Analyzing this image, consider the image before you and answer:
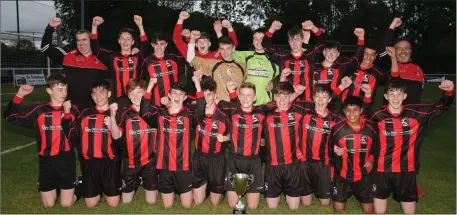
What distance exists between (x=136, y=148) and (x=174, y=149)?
462 mm

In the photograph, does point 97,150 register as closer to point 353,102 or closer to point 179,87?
point 179,87

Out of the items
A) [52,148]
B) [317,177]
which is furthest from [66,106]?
[317,177]

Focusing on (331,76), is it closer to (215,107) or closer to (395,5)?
(215,107)

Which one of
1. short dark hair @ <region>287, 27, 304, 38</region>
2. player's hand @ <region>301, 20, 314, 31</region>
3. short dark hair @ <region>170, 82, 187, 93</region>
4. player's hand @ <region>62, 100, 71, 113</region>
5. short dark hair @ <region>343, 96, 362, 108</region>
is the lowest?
player's hand @ <region>62, 100, 71, 113</region>

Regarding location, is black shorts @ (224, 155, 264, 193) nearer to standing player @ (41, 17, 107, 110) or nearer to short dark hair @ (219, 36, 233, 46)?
short dark hair @ (219, 36, 233, 46)

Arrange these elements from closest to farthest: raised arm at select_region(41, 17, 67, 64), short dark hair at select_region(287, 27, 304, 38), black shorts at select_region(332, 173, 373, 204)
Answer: black shorts at select_region(332, 173, 373, 204) → short dark hair at select_region(287, 27, 304, 38) → raised arm at select_region(41, 17, 67, 64)

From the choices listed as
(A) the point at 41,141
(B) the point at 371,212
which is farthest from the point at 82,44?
(B) the point at 371,212

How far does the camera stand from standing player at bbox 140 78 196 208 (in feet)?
14.2

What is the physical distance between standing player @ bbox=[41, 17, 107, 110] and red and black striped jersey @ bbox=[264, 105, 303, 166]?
2.40 m

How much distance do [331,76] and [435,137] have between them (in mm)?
5005

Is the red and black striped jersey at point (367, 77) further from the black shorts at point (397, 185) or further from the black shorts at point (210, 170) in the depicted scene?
the black shorts at point (210, 170)

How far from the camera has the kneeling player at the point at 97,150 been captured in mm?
4379

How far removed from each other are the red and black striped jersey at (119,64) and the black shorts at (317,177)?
2530 millimetres

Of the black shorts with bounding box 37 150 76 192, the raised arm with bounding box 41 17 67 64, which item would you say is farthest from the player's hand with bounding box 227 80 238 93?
the raised arm with bounding box 41 17 67 64
